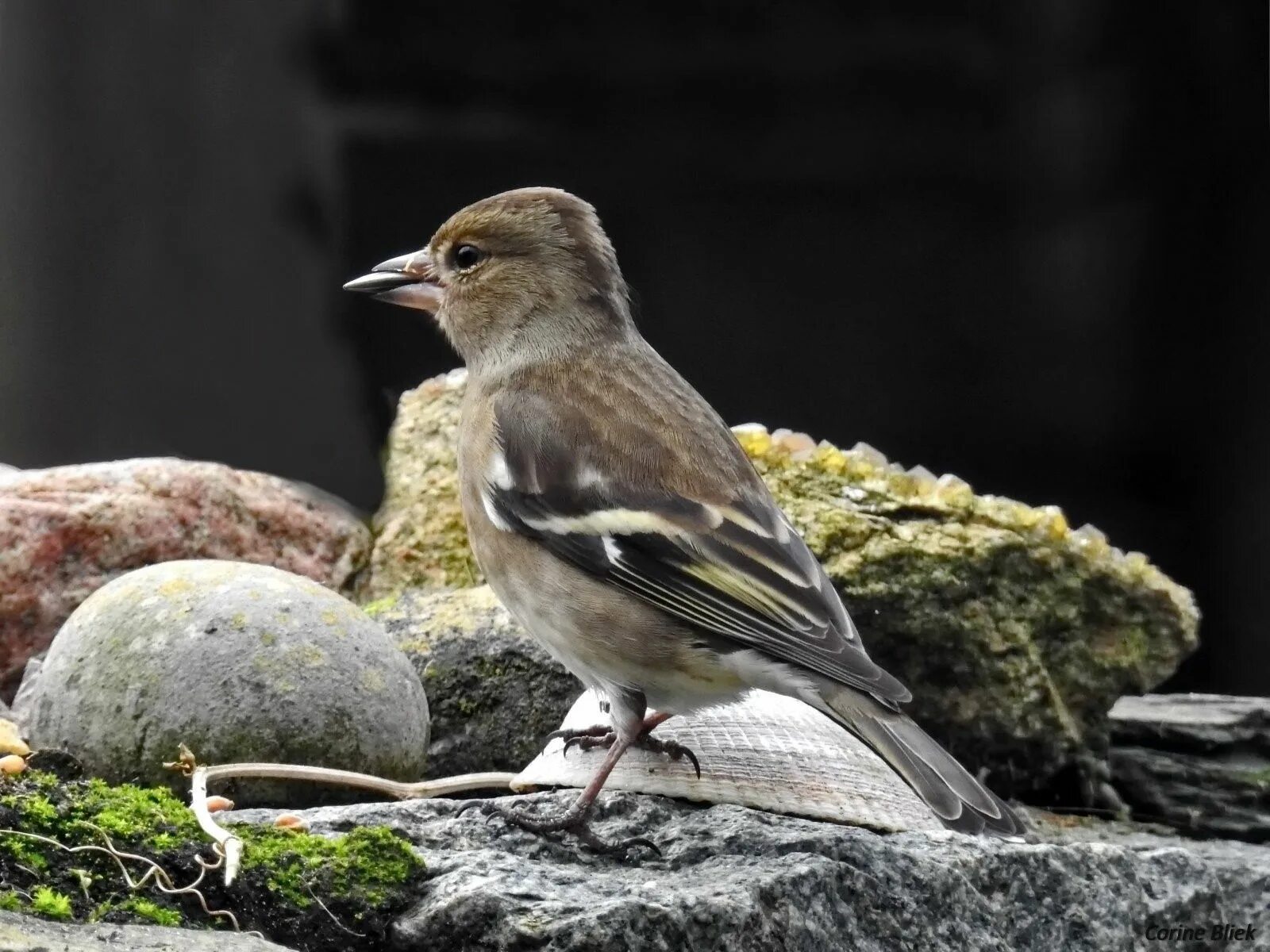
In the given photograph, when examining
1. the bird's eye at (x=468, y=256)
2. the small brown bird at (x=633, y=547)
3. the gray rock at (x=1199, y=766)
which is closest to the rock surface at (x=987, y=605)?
the gray rock at (x=1199, y=766)

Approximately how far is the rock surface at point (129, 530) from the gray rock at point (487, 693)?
0.85 metres

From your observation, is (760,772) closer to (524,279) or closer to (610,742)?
(610,742)

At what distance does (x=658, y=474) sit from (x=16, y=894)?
1759 millimetres

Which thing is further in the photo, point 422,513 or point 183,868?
point 422,513

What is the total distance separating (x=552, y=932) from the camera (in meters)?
2.81

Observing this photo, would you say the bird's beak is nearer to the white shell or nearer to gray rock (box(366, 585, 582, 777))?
gray rock (box(366, 585, 582, 777))

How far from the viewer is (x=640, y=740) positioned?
12.7 ft

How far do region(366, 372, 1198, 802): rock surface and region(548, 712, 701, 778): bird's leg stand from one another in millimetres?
1253

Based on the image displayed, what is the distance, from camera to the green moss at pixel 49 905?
2.47 m

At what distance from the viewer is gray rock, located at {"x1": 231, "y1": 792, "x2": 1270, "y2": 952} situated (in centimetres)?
289

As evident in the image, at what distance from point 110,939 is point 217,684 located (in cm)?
141

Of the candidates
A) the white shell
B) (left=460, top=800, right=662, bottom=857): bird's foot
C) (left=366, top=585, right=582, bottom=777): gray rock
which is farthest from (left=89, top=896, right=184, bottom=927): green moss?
(left=366, top=585, right=582, bottom=777): gray rock

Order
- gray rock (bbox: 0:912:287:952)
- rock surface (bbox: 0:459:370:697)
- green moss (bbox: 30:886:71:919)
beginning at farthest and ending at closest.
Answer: rock surface (bbox: 0:459:370:697) → green moss (bbox: 30:886:71:919) → gray rock (bbox: 0:912:287:952)

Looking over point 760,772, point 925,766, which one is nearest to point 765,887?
point 925,766
